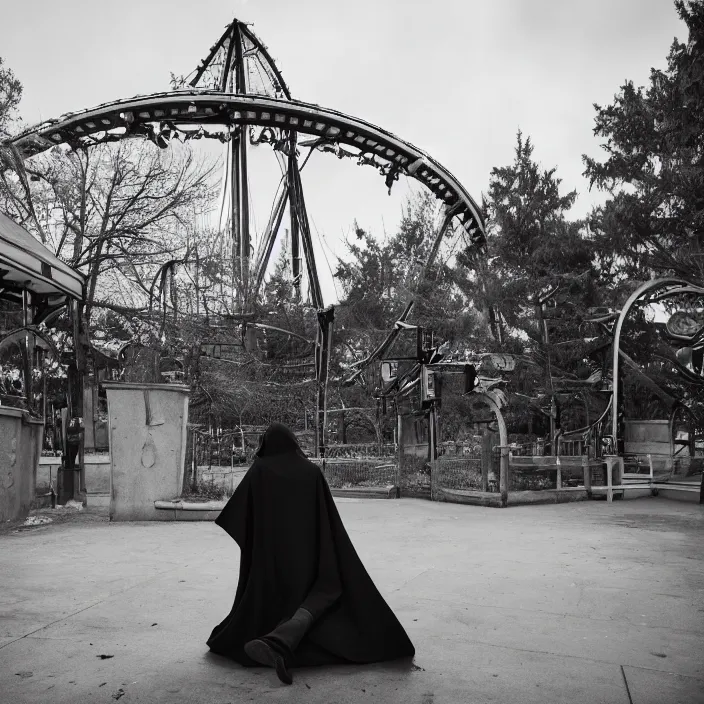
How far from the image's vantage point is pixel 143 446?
10438mm

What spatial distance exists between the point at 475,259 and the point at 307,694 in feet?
85.3

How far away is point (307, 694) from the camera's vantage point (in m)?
3.62

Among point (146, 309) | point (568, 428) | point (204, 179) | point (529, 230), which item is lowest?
point (568, 428)

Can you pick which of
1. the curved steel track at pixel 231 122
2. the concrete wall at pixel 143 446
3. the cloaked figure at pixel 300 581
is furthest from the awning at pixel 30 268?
the curved steel track at pixel 231 122

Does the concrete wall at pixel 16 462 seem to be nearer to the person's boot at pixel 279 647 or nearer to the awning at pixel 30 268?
the awning at pixel 30 268

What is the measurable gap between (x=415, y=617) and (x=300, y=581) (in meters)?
1.44

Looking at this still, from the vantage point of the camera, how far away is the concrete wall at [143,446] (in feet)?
34.1

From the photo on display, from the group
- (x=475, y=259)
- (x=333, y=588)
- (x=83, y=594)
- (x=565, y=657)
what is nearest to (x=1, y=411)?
(x=83, y=594)

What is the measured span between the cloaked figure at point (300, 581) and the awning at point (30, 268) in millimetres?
6468

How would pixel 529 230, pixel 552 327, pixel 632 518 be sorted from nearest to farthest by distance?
pixel 632 518 → pixel 552 327 → pixel 529 230

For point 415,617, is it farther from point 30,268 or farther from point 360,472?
point 360,472

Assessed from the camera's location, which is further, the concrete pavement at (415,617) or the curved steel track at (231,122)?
the curved steel track at (231,122)

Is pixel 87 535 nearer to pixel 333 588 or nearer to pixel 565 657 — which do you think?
pixel 333 588

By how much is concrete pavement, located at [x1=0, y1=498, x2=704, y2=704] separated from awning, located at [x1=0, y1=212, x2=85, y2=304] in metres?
3.58
